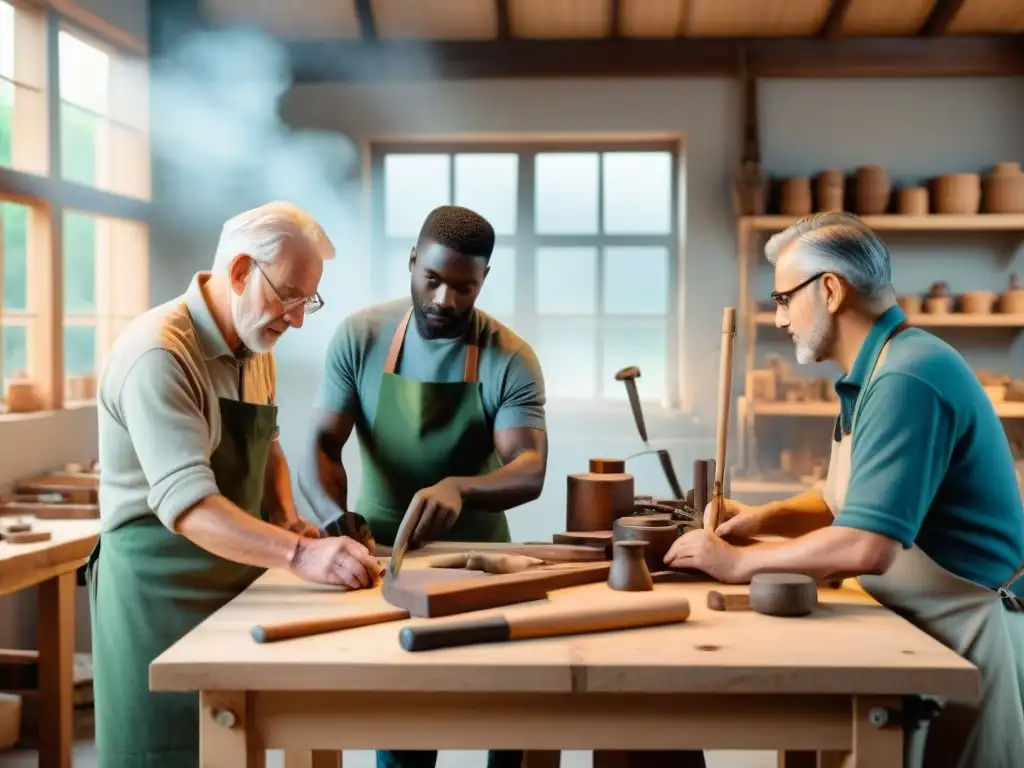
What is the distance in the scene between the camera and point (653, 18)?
6504 mm

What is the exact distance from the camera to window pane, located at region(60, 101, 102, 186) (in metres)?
5.57

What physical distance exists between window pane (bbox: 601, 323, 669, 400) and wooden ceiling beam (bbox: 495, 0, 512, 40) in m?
1.97

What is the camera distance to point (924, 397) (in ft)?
6.66

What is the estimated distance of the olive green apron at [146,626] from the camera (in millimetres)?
2305

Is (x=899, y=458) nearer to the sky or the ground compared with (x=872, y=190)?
nearer to the ground

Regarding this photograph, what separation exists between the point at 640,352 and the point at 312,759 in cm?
449

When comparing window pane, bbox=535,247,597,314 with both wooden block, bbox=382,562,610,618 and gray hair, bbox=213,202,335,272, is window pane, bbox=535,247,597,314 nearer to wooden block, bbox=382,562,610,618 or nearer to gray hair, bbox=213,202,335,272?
gray hair, bbox=213,202,335,272

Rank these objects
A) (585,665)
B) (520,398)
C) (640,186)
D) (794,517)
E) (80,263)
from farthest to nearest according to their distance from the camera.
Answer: (640,186) → (80,263) → (520,398) → (794,517) → (585,665)

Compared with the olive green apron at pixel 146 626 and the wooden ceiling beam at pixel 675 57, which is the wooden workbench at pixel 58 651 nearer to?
the olive green apron at pixel 146 626

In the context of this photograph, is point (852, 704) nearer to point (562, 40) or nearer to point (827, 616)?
point (827, 616)

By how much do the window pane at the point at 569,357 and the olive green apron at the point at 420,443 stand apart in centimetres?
365

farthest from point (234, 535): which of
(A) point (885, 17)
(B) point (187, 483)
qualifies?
(A) point (885, 17)

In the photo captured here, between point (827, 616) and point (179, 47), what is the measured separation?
5.91m

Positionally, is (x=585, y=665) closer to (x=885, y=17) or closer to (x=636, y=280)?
(x=636, y=280)
